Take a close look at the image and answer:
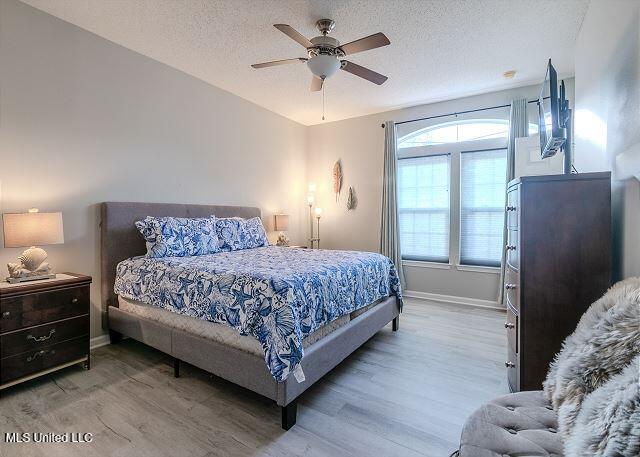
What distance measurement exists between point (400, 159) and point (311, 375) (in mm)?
3746

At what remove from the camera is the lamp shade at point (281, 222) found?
15.7 ft

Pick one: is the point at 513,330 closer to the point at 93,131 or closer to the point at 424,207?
the point at 424,207

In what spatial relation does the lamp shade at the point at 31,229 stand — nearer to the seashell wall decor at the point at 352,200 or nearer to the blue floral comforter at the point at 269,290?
the blue floral comforter at the point at 269,290

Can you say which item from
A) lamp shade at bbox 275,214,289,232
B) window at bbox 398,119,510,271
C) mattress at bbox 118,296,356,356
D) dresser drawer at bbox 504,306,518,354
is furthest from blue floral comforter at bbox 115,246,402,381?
window at bbox 398,119,510,271

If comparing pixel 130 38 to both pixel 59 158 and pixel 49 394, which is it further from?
pixel 49 394

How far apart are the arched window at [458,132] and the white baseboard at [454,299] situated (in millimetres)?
2190

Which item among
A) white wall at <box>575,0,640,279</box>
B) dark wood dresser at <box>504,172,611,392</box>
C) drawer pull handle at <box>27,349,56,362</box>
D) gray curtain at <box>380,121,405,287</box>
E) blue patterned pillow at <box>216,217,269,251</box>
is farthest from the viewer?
gray curtain at <box>380,121,405,287</box>

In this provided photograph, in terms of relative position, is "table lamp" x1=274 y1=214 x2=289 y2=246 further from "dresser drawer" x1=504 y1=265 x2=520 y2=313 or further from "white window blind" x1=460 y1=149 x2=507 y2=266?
"dresser drawer" x1=504 y1=265 x2=520 y2=313

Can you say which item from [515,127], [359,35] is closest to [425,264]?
[515,127]

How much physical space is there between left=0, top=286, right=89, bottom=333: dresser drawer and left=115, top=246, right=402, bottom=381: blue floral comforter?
375 millimetres

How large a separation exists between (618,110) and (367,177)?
11.6 ft

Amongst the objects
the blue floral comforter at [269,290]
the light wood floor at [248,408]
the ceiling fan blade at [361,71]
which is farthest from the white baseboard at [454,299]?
the ceiling fan blade at [361,71]

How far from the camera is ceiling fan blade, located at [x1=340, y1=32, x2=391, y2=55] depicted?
2.18 meters

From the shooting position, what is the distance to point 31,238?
219 centimetres
